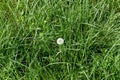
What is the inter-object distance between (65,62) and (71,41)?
0.22m

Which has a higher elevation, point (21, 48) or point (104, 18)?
point (104, 18)

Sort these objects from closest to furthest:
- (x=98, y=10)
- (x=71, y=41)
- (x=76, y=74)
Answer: (x=76, y=74), (x=71, y=41), (x=98, y=10)

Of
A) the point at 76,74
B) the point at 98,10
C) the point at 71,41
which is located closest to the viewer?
the point at 76,74

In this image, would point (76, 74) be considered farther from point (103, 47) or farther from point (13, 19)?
point (13, 19)

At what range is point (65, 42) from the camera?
2770 millimetres

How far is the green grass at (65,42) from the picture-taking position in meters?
2.64

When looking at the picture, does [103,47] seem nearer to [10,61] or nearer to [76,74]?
[76,74]

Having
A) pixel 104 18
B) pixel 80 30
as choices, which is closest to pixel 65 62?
pixel 80 30

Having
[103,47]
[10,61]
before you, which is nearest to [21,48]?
[10,61]

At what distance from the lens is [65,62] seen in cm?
266

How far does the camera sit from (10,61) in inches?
106

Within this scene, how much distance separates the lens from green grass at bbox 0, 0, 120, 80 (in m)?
2.64

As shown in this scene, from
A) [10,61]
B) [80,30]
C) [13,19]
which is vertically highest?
[13,19]

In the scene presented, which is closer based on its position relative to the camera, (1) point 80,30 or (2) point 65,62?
(2) point 65,62
